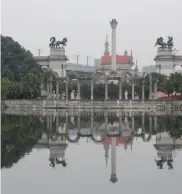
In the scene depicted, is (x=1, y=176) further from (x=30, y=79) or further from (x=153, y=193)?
(x=30, y=79)

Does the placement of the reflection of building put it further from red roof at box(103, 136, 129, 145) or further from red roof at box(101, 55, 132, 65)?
red roof at box(101, 55, 132, 65)

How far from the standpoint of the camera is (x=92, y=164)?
1684 centimetres

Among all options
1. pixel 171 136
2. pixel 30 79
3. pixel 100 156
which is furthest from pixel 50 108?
pixel 100 156

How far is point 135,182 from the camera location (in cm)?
1360

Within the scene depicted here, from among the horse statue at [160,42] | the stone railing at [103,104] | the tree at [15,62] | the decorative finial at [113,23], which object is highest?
the decorative finial at [113,23]

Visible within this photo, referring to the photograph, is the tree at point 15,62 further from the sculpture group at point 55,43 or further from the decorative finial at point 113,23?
the decorative finial at point 113,23

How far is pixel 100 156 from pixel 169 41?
8799 cm

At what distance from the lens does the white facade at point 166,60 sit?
105625 millimetres

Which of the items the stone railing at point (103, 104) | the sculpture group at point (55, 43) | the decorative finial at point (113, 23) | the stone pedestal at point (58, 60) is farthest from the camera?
the stone pedestal at point (58, 60)

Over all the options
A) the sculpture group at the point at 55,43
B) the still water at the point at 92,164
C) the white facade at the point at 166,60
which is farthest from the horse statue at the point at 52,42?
the still water at the point at 92,164

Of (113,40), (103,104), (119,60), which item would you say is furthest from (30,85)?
(119,60)

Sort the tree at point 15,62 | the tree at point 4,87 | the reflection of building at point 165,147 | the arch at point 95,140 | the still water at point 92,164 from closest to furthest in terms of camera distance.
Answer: the still water at point 92,164 → the reflection of building at point 165,147 → the arch at point 95,140 → the tree at point 4,87 → the tree at point 15,62

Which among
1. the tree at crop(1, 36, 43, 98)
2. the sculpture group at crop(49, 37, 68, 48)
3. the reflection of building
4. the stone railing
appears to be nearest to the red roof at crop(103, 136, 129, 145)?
the reflection of building

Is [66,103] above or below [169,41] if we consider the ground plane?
below
